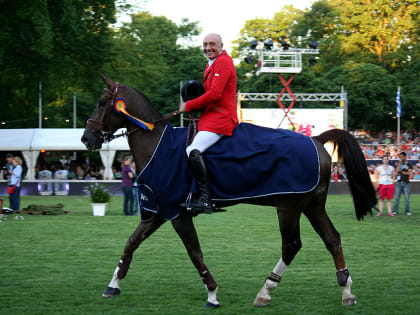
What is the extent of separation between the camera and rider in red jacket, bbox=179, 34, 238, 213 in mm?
6078

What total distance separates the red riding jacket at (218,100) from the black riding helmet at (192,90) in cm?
9

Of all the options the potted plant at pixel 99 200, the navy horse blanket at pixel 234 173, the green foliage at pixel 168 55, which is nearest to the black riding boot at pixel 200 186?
the navy horse blanket at pixel 234 173

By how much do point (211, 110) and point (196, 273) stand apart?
2.83 m

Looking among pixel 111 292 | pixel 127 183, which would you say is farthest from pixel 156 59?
pixel 111 292

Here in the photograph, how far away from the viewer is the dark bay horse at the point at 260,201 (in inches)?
247

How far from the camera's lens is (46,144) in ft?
102

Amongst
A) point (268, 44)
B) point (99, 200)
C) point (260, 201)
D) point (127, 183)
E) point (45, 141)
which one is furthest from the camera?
point (268, 44)

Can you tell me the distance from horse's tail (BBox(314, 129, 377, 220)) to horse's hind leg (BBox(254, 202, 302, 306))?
3.17 ft

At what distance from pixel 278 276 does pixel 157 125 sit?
2264 millimetres

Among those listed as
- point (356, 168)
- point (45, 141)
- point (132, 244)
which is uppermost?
point (356, 168)

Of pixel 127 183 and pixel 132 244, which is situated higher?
pixel 132 244

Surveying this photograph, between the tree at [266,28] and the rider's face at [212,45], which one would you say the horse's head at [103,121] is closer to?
the rider's face at [212,45]

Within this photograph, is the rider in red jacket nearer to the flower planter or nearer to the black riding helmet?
the black riding helmet

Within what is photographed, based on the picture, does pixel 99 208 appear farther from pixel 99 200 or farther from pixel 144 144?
pixel 144 144
